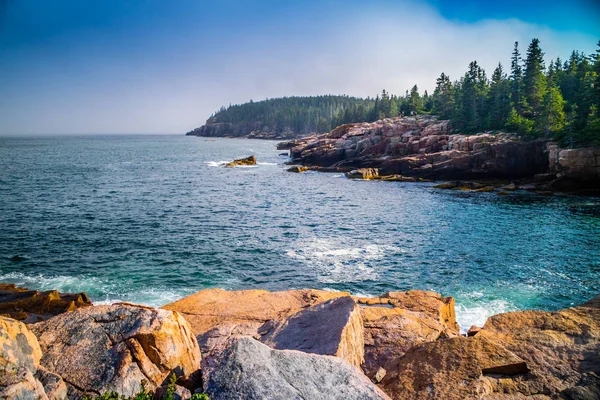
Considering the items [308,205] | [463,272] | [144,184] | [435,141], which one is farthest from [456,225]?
[144,184]

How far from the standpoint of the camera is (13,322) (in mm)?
7602

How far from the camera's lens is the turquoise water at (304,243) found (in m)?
22.5

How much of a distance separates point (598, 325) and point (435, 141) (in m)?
69.3

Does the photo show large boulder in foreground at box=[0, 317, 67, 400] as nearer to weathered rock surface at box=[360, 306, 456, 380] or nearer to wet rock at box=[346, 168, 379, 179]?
weathered rock surface at box=[360, 306, 456, 380]

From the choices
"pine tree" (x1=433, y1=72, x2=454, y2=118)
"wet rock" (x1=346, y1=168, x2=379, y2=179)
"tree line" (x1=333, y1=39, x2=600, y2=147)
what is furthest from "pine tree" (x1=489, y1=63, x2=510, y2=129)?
"wet rock" (x1=346, y1=168, x2=379, y2=179)

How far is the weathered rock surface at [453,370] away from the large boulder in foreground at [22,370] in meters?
7.40

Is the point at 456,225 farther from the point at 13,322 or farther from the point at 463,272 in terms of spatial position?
the point at 13,322

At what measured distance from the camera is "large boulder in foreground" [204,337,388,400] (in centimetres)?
638

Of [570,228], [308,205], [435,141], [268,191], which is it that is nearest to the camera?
[570,228]

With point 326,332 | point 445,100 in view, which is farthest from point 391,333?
point 445,100

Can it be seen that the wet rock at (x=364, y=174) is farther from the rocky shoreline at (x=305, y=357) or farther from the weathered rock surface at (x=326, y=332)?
the weathered rock surface at (x=326, y=332)

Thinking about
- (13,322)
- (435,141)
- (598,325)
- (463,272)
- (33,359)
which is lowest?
(463,272)

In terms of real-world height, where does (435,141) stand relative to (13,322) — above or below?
above

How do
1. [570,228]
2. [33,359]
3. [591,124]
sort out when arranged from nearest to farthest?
[33,359] → [570,228] → [591,124]
